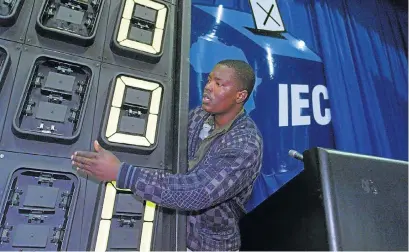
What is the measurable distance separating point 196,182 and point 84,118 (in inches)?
18.8

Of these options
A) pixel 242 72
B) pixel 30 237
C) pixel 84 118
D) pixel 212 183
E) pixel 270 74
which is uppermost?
pixel 270 74

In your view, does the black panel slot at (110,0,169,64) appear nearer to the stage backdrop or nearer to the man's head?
the man's head

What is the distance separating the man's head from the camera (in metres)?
1.55

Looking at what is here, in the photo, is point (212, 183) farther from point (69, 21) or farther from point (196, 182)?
point (69, 21)

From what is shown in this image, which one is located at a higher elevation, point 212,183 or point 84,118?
point 84,118

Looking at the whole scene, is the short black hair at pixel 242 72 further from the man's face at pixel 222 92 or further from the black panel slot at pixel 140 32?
the black panel slot at pixel 140 32

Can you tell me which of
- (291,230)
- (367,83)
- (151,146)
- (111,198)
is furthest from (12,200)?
(367,83)

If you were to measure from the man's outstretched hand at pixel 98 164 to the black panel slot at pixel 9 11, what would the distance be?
21.9 inches

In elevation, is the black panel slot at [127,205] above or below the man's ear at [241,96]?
below

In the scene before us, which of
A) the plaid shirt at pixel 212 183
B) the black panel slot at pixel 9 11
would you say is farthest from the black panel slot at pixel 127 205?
the black panel slot at pixel 9 11

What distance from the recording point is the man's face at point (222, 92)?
1.55 metres

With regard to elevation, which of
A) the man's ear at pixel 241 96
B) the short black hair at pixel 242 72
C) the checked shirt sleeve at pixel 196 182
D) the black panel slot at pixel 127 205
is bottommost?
the black panel slot at pixel 127 205

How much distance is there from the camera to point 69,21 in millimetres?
1396

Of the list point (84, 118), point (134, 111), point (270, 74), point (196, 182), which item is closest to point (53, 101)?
point (84, 118)
